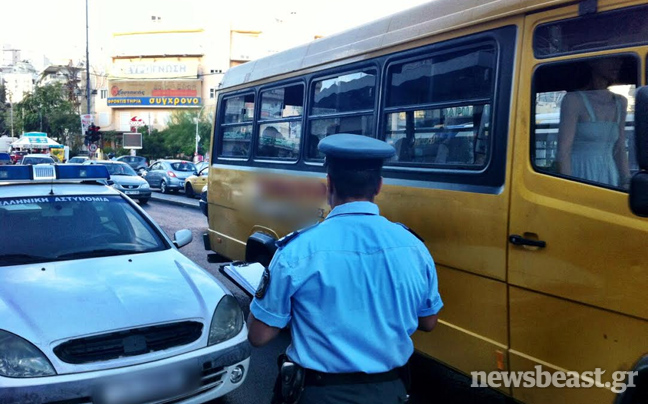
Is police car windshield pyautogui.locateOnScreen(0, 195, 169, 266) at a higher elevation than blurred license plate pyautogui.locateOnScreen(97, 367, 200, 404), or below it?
higher

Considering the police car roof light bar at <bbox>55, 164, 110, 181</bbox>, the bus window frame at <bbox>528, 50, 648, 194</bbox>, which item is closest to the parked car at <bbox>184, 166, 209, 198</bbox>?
the police car roof light bar at <bbox>55, 164, 110, 181</bbox>

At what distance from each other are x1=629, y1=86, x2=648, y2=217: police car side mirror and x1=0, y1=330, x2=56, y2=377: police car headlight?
2.95m

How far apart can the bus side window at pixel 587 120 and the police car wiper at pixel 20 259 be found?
339 centimetres

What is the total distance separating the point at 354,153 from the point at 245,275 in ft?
2.79

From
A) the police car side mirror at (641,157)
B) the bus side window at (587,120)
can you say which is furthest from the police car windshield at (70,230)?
the police car side mirror at (641,157)

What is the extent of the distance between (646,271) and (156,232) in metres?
3.61

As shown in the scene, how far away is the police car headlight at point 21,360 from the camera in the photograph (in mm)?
3023

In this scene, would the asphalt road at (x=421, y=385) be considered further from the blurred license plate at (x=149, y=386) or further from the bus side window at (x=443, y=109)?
the bus side window at (x=443, y=109)

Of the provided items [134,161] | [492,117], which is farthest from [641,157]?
[134,161]

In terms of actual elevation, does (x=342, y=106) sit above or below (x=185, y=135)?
below

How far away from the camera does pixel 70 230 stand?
14.7 ft

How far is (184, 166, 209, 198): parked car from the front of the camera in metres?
22.2

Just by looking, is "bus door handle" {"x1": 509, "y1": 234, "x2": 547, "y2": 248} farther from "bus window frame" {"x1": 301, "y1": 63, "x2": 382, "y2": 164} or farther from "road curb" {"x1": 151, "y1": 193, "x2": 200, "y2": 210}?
"road curb" {"x1": 151, "y1": 193, "x2": 200, "y2": 210}

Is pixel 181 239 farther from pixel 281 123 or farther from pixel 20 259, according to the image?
pixel 281 123
